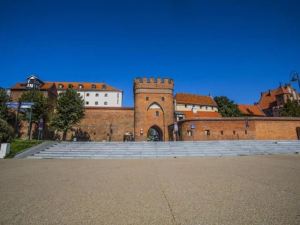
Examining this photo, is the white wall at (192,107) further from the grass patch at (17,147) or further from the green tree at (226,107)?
the grass patch at (17,147)

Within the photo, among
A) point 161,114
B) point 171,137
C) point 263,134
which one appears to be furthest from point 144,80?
point 263,134

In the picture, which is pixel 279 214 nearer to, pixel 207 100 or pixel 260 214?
pixel 260 214

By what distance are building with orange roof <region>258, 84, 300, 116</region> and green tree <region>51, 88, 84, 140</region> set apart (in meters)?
57.0

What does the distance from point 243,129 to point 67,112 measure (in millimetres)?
28509

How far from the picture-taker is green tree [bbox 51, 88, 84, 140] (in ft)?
102

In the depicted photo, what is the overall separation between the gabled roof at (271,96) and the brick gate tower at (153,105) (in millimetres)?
43777

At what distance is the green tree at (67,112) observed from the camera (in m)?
31.0

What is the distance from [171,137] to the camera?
36438 millimetres

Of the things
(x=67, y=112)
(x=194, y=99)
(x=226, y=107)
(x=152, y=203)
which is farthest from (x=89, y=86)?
(x=152, y=203)

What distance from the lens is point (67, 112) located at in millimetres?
31625

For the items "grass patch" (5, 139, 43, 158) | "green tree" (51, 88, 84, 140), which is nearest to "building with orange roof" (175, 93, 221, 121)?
"green tree" (51, 88, 84, 140)

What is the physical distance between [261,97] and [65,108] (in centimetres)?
6803

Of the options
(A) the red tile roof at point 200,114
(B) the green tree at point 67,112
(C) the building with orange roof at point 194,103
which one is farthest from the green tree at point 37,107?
(C) the building with orange roof at point 194,103

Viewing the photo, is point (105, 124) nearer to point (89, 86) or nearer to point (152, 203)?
point (89, 86)
